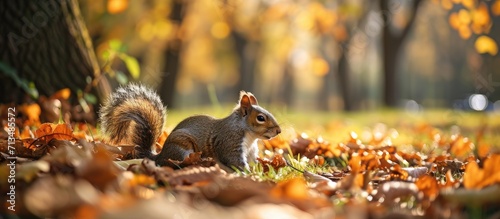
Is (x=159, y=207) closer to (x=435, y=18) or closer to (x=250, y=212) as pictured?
(x=250, y=212)

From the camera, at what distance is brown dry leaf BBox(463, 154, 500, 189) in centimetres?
211

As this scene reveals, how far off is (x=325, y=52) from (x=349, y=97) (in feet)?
59.7

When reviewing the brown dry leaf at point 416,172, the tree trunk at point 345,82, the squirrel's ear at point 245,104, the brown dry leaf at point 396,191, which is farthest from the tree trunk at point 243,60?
the brown dry leaf at point 396,191

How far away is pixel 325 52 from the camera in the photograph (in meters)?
37.8

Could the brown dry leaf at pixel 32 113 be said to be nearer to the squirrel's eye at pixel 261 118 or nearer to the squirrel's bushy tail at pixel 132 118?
the squirrel's bushy tail at pixel 132 118

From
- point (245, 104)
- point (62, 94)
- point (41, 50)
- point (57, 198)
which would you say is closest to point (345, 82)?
point (41, 50)

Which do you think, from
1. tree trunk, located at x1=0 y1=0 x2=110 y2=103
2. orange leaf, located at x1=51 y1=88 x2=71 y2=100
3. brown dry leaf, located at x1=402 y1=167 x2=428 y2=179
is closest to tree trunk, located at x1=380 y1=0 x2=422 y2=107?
tree trunk, located at x1=0 y1=0 x2=110 y2=103

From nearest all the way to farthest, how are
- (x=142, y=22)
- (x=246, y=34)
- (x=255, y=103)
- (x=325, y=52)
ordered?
1. (x=255, y=103)
2. (x=142, y=22)
3. (x=246, y=34)
4. (x=325, y=52)

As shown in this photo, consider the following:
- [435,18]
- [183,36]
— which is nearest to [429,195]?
[183,36]

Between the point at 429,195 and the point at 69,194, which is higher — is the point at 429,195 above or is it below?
above

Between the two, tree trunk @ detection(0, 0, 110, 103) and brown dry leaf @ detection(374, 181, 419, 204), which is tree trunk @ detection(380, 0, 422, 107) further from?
brown dry leaf @ detection(374, 181, 419, 204)

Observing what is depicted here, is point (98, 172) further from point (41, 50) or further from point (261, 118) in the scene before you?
point (41, 50)

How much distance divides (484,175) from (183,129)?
1624 millimetres

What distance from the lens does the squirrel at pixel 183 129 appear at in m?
3.21
